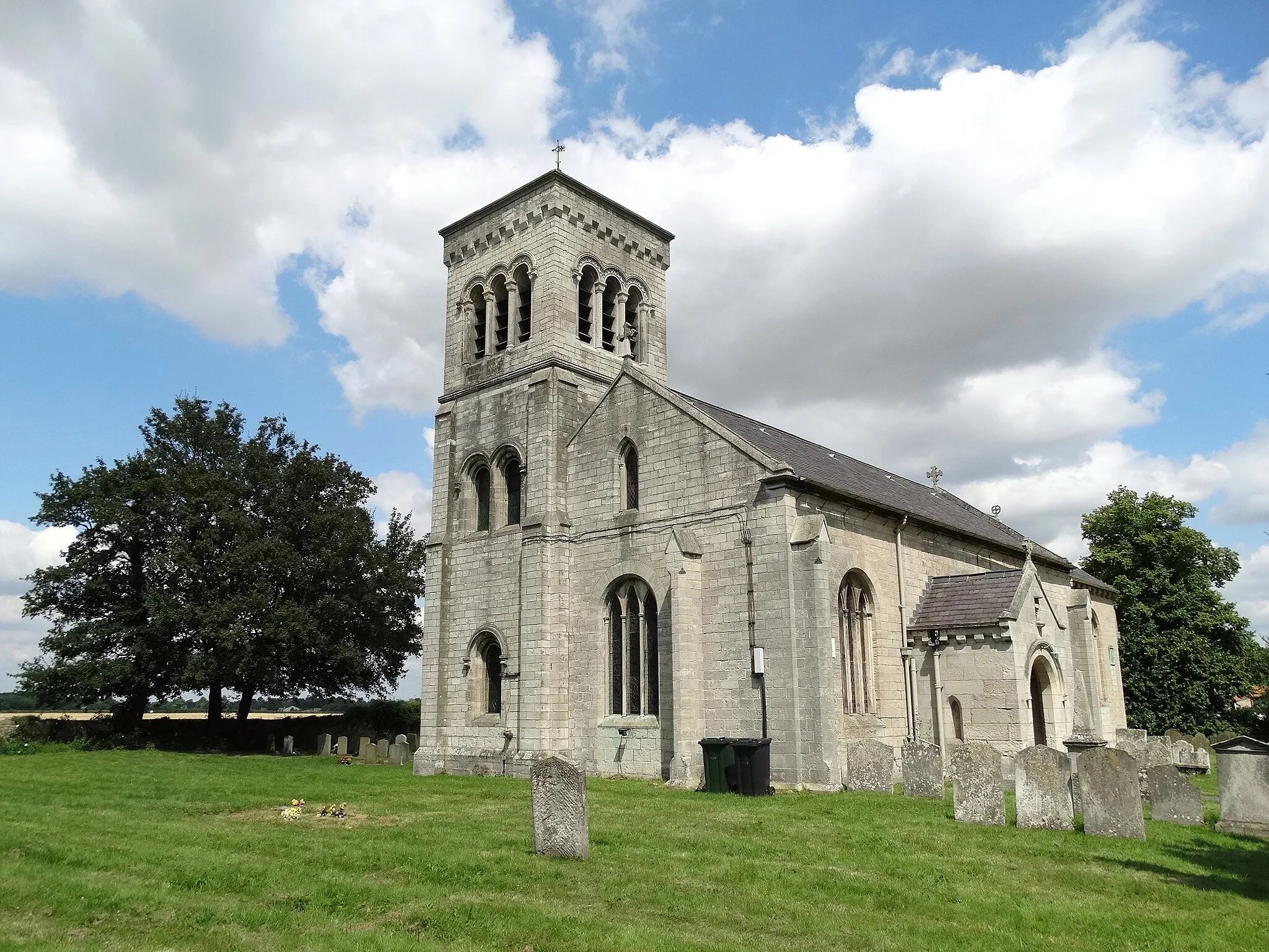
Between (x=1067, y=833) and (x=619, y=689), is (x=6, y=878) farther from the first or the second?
(x=619, y=689)

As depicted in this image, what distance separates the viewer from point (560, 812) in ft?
36.5

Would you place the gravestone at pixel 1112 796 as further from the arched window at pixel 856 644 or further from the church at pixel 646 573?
the arched window at pixel 856 644

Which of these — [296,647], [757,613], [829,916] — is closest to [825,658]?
[757,613]

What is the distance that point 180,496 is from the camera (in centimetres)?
3694

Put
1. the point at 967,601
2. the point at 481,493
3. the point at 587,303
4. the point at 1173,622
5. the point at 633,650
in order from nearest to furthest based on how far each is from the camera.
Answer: the point at 633,650, the point at 967,601, the point at 481,493, the point at 587,303, the point at 1173,622

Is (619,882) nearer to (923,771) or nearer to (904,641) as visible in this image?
(923,771)

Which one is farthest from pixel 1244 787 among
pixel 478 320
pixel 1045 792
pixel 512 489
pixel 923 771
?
pixel 478 320

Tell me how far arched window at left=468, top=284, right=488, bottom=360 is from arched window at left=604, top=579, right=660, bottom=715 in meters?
10.0

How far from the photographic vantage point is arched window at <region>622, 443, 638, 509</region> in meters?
24.2

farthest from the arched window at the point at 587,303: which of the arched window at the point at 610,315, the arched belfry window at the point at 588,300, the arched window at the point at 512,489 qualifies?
the arched window at the point at 512,489

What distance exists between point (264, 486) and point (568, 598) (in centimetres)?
1993

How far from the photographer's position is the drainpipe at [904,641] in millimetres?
23125

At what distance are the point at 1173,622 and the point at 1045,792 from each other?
3367 cm

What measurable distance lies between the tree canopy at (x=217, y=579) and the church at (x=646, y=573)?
12.5 meters
